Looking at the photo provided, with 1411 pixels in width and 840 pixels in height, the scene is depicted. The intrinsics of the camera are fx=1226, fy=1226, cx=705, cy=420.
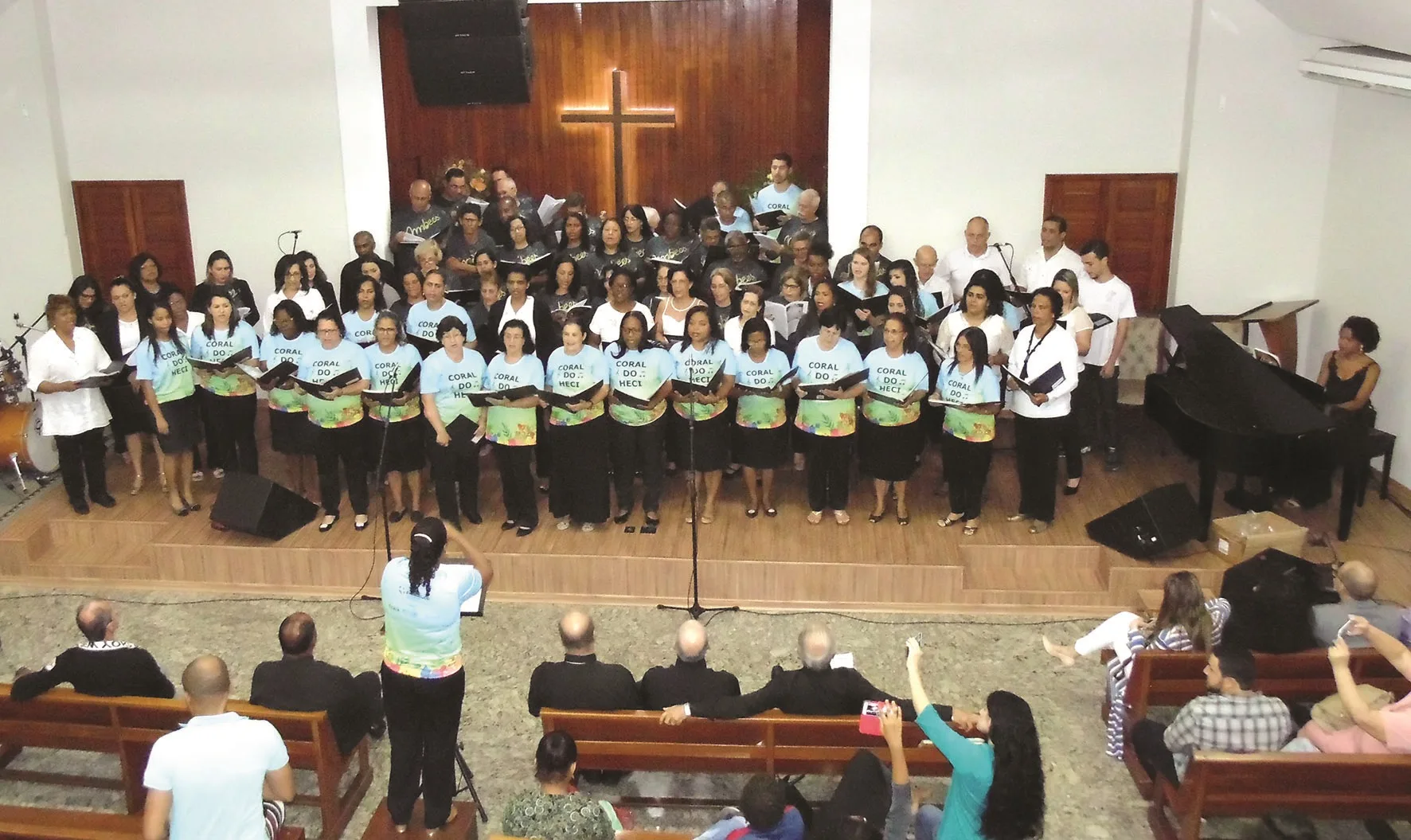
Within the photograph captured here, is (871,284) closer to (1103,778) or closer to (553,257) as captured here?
(553,257)

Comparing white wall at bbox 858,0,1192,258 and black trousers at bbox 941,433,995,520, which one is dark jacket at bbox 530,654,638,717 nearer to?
black trousers at bbox 941,433,995,520

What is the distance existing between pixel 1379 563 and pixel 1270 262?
2.68 m

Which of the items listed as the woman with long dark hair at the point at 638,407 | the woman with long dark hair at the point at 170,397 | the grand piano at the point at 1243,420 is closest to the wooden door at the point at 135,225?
the woman with long dark hair at the point at 170,397

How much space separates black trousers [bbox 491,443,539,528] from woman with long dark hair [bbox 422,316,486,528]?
180mm

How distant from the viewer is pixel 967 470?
663cm

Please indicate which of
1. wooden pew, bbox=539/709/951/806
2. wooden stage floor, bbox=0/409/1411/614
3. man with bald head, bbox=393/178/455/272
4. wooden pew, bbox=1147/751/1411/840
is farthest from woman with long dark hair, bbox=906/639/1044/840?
man with bald head, bbox=393/178/455/272

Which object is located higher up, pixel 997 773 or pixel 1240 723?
pixel 997 773

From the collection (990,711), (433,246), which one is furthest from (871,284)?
(990,711)

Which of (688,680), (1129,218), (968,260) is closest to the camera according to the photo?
(688,680)

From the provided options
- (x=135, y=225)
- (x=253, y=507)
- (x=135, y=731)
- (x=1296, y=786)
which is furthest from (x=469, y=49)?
(x=1296, y=786)

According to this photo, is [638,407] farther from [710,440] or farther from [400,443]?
[400,443]

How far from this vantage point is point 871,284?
23.5 ft

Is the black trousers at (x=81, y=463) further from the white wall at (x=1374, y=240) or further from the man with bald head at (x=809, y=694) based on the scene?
the white wall at (x=1374, y=240)

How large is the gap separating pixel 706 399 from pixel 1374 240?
4253 mm
